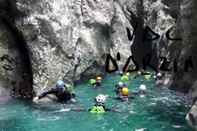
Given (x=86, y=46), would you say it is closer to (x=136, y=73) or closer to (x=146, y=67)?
(x=136, y=73)

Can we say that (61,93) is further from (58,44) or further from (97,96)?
(58,44)

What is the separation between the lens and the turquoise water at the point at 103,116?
744 inches

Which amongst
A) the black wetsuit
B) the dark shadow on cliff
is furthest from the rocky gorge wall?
the black wetsuit

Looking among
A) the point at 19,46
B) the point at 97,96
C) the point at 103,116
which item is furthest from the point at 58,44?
the point at 103,116

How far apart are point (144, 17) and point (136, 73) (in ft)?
28.6

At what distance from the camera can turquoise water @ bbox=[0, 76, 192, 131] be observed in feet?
62.0

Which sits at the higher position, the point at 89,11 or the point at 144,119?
the point at 89,11

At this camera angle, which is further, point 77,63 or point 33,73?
point 77,63

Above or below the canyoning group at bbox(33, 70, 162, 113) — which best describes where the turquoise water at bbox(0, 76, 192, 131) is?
below

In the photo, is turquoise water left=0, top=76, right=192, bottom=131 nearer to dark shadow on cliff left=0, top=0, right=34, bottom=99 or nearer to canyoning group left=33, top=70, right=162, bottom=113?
canyoning group left=33, top=70, right=162, bottom=113

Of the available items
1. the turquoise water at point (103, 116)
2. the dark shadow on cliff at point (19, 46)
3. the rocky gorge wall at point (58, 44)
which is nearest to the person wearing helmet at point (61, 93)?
the turquoise water at point (103, 116)

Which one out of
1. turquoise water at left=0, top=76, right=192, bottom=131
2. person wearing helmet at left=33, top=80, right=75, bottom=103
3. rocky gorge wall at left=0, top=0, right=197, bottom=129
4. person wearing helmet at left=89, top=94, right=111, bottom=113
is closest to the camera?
turquoise water at left=0, top=76, right=192, bottom=131

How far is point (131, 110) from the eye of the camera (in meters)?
22.0

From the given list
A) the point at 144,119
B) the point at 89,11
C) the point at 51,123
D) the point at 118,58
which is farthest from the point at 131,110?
A: the point at 118,58
